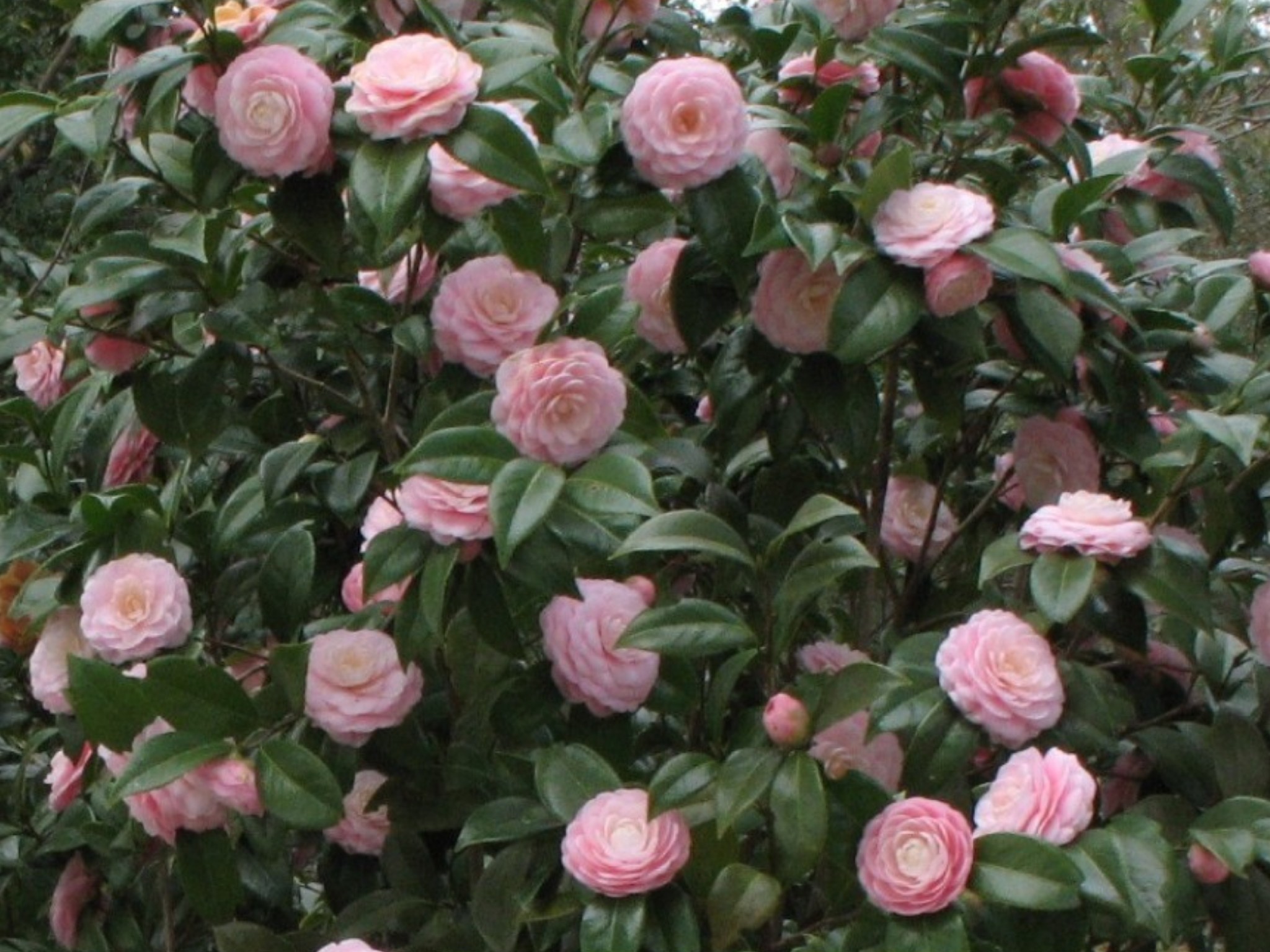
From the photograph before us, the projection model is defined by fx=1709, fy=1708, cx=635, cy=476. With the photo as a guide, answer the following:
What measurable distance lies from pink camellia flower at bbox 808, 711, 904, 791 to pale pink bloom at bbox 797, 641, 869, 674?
0.14m

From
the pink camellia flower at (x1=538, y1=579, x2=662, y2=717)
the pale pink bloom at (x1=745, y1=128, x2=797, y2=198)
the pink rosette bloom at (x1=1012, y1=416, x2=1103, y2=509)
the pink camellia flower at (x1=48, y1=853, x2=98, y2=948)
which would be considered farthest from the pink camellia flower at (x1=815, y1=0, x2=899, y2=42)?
the pink camellia flower at (x1=48, y1=853, x2=98, y2=948)

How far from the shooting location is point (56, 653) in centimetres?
129

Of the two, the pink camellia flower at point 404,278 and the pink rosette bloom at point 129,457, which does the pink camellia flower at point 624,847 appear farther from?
the pink rosette bloom at point 129,457

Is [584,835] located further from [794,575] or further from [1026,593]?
[1026,593]

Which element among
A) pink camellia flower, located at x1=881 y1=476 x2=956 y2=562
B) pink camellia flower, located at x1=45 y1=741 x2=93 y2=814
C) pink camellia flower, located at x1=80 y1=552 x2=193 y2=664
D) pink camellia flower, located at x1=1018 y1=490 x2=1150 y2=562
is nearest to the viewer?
pink camellia flower, located at x1=1018 y1=490 x2=1150 y2=562

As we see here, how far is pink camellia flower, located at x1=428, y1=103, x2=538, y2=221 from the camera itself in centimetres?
110

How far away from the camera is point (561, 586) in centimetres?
102

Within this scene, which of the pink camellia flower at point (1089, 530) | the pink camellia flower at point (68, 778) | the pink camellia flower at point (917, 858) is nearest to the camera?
the pink camellia flower at point (917, 858)

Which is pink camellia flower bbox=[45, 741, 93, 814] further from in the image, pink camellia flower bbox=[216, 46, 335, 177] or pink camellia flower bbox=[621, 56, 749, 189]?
pink camellia flower bbox=[621, 56, 749, 189]

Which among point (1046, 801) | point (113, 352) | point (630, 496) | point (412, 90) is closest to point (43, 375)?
point (113, 352)

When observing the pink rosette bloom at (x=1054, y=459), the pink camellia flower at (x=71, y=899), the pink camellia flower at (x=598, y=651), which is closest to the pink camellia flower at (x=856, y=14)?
the pink rosette bloom at (x=1054, y=459)

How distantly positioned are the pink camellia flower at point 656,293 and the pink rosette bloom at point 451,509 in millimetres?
309

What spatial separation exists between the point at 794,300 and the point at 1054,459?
10.7 inches

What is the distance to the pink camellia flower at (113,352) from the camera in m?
1.26
